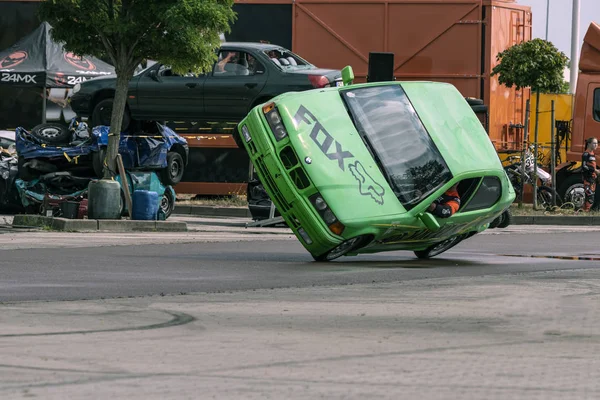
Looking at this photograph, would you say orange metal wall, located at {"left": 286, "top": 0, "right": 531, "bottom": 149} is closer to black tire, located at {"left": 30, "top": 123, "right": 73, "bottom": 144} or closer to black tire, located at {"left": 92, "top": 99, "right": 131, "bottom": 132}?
black tire, located at {"left": 92, "top": 99, "right": 131, "bottom": 132}

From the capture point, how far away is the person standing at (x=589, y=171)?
26172 mm

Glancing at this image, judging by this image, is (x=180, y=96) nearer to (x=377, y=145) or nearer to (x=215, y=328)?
(x=377, y=145)

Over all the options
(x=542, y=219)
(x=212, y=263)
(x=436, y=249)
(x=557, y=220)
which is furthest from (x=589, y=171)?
(x=212, y=263)

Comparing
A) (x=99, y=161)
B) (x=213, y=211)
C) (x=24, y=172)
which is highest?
(x=99, y=161)

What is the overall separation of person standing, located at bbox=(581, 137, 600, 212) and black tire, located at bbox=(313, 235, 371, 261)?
1286 centimetres

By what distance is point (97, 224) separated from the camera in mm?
19656

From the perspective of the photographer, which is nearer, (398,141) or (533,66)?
(398,141)

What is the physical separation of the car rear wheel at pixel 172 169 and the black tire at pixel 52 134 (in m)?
1.67

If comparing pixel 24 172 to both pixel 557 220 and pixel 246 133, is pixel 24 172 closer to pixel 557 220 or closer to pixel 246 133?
pixel 246 133

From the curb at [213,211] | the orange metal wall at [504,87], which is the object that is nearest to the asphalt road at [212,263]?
the curb at [213,211]

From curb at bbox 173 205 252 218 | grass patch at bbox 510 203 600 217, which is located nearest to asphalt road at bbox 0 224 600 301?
curb at bbox 173 205 252 218

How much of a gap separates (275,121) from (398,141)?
122 cm

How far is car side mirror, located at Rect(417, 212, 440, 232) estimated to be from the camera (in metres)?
13.4

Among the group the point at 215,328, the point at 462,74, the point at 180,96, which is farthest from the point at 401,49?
the point at 215,328
